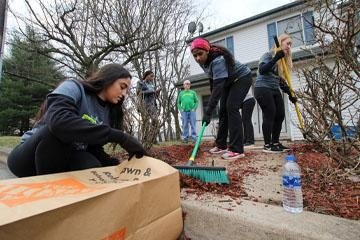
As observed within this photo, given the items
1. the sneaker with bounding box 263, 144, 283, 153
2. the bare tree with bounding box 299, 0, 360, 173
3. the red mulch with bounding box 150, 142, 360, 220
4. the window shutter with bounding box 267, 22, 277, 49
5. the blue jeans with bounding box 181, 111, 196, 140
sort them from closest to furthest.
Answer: the red mulch with bounding box 150, 142, 360, 220 < the bare tree with bounding box 299, 0, 360, 173 < the sneaker with bounding box 263, 144, 283, 153 < the blue jeans with bounding box 181, 111, 196, 140 < the window shutter with bounding box 267, 22, 277, 49

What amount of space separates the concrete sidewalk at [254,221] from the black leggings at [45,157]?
70 centimetres

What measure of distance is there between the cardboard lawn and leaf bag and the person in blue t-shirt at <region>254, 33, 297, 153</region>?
2464 mm

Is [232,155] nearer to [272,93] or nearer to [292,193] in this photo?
[272,93]

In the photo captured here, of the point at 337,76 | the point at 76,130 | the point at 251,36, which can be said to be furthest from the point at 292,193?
the point at 251,36

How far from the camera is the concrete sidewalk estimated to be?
1.39 meters

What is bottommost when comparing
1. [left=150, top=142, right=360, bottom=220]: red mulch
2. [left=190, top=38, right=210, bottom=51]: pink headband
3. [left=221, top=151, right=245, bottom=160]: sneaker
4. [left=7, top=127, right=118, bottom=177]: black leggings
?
[left=150, top=142, right=360, bottom=220]: red mulch

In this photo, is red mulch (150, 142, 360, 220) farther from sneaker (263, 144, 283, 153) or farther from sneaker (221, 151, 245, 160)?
sneaker (263, 144, 283, 153)

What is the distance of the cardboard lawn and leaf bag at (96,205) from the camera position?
918 mm

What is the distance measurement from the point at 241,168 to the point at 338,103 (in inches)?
41.6

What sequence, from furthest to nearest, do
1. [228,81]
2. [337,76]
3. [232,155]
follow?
[228,81], [232,155], [337,76]

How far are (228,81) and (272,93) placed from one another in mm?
693

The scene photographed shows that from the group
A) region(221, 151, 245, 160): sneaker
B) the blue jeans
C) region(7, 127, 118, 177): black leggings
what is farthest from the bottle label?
the blue jeans

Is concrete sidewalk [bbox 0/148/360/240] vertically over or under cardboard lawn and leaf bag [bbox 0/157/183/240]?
under

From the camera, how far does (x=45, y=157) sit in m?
1.73
